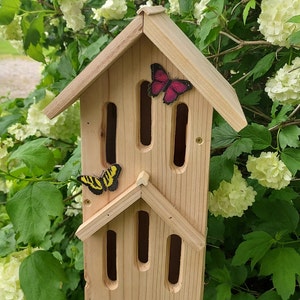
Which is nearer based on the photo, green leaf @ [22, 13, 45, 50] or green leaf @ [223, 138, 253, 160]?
green leaf @ [223, 138, 253, 160]

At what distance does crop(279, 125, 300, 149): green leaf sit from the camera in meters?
1.36

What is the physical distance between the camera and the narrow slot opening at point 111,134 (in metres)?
1.23

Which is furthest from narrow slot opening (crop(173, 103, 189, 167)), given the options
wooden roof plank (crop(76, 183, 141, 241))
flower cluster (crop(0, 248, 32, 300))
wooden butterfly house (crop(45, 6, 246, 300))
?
flower cluster (crop(0, 248, 32, 300))

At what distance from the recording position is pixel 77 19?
5.71ft

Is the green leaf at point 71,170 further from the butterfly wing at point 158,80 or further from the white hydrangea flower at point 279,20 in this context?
the white hydrangea flower at point 279,20

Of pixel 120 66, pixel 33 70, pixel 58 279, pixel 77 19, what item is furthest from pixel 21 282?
pixel 33 70

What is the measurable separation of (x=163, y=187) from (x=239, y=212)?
25 cm

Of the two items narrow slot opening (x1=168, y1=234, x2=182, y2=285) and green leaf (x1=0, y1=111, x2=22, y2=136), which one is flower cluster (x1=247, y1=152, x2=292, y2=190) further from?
green leaf (x1=0, y1=111, x2=22, y2=136)

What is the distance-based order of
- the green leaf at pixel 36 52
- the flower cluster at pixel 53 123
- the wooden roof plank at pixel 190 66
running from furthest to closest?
1. the green leaf at pixel 36 52
2. the flower cluster at pixel 53 123
3. the wooden roof plank at pixel 190 66

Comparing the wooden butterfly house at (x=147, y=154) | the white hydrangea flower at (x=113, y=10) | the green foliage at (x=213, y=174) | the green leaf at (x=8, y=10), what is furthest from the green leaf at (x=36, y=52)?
the wooden butterfly house at (x=147, y=154)

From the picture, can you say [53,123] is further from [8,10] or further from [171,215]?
[171,215]

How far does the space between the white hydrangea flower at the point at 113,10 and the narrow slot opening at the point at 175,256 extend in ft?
2.42

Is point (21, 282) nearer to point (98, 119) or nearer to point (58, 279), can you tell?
point (58, 279)

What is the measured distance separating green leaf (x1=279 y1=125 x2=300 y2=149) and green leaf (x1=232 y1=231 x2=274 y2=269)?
261mm
